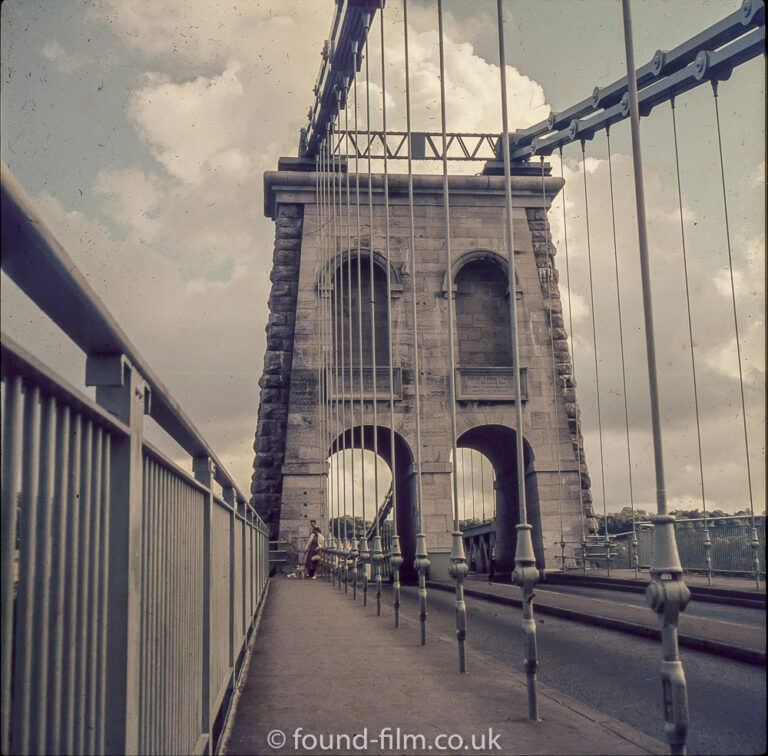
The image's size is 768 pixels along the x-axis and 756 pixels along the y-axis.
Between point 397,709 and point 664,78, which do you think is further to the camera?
point 664,78

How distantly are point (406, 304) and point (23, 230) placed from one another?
22439mm

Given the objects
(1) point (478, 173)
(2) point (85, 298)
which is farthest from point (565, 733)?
(1) point (478, 173)

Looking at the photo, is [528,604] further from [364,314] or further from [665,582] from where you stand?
[364,314]

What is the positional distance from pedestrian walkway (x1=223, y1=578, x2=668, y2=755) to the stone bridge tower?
15363 millimetres

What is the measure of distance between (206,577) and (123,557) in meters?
1.72

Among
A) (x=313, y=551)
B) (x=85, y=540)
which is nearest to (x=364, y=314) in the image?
(x=313, y=551)

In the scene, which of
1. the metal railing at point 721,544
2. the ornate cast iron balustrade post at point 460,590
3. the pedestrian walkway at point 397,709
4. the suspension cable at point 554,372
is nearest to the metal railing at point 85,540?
the pedestrian walkway at point 397,709

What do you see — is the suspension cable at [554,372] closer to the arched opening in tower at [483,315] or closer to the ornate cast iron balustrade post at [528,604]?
the arched opening in tower at [483,315]

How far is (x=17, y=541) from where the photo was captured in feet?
4.16

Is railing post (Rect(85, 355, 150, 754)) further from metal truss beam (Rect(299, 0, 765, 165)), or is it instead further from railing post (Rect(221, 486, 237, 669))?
metal truss beam (Rect(299, 0, 765, 165))

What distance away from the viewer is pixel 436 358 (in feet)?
76.1

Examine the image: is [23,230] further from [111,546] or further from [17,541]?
[111,546]

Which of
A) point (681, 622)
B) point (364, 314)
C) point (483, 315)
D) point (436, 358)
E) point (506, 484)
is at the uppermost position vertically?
point (364, 314)

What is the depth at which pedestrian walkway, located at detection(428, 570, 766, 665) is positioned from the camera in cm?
664
